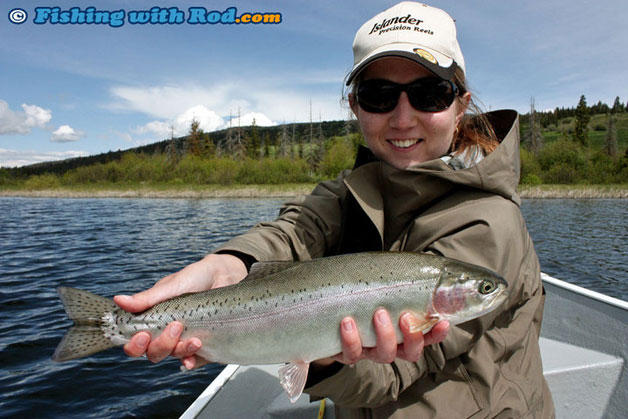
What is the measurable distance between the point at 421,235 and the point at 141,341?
1516mm

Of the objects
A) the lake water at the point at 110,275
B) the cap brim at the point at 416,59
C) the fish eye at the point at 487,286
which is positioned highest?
the cap brim at the point at 416,59

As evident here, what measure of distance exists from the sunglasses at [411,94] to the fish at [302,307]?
2.82 feet

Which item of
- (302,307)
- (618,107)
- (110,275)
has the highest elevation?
(618,107)

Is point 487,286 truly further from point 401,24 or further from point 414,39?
point 401,24

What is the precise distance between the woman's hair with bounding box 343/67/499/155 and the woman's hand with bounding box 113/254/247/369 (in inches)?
52.0

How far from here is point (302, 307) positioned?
2113 mm

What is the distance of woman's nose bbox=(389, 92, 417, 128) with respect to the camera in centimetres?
238

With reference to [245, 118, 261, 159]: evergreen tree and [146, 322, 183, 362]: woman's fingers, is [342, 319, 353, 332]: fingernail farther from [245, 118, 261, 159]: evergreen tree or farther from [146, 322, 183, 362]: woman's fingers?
[245, 118, 261, 159]: evergreen tree

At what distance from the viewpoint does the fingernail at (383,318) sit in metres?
1.93

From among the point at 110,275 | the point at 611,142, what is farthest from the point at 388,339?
the point at 611,142

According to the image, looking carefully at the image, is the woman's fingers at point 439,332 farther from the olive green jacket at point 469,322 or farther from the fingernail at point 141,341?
the fingernail at point 141,341

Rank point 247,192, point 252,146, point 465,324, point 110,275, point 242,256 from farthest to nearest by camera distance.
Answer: point 252,146 → point 247,192 → point 110,275 → point 242,256 → point 465,324

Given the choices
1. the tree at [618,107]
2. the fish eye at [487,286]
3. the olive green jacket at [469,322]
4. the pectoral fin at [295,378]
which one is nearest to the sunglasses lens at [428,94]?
the olive green jacket at [469,322]

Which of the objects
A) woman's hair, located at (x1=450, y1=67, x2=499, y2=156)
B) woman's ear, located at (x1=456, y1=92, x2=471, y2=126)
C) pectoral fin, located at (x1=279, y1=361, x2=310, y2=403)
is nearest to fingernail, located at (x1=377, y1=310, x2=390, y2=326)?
pectoral fin, located at (x1=279, y1=361, x2=310, y2=403)
